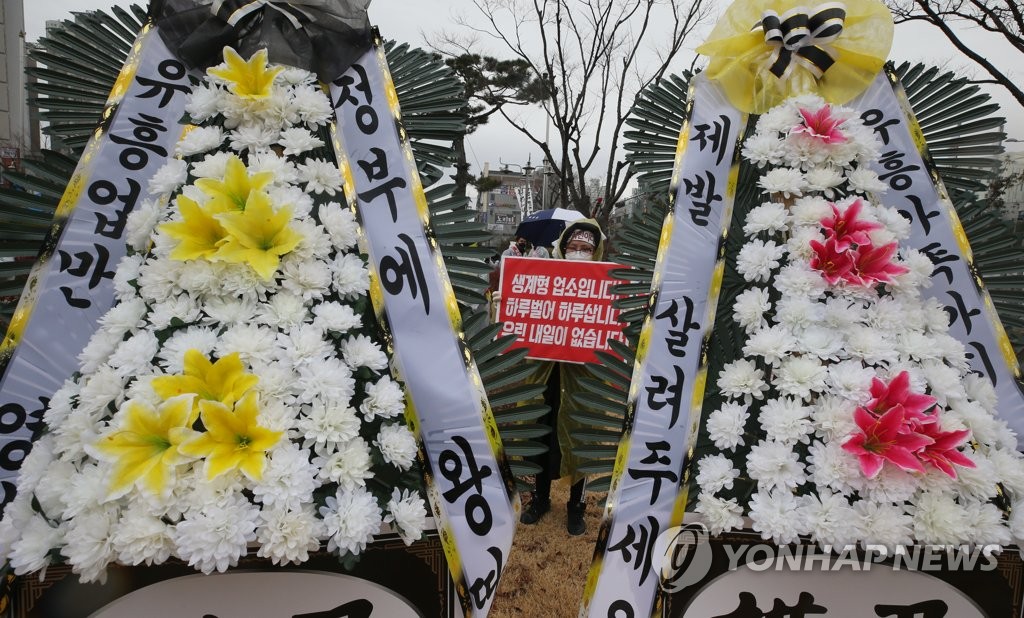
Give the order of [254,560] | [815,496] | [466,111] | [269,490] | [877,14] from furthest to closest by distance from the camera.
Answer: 1. [466,111]
2. [877,14]
3. [815,496]
4. [254,560]
5. [269,490]

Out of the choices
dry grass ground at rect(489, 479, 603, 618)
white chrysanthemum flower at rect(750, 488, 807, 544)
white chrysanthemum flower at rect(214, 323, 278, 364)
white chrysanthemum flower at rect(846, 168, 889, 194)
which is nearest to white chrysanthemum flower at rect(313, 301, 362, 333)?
white chrysanthemum flower at rect(214, 323, 278, 364)

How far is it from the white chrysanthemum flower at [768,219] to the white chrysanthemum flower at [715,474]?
24.3 inches

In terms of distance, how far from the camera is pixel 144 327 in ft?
3.95

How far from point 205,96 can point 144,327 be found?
0.60 metres

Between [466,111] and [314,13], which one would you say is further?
[466,111]

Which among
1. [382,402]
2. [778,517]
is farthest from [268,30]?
[778,517]

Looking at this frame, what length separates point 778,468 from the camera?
1252mm

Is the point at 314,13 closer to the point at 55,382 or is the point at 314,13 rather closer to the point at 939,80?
the point at 55,382

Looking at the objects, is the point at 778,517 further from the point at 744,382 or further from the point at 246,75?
the point at 246,75

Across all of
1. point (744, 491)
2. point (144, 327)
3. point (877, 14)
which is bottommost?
point (744, 491)

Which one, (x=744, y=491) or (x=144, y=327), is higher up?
(x=144, y=327)

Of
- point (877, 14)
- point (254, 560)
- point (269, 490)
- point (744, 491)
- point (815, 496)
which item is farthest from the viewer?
point (877, 14)

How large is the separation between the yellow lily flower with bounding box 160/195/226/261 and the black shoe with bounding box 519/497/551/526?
8.73ft

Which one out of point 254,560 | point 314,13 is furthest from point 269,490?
point 314,13
